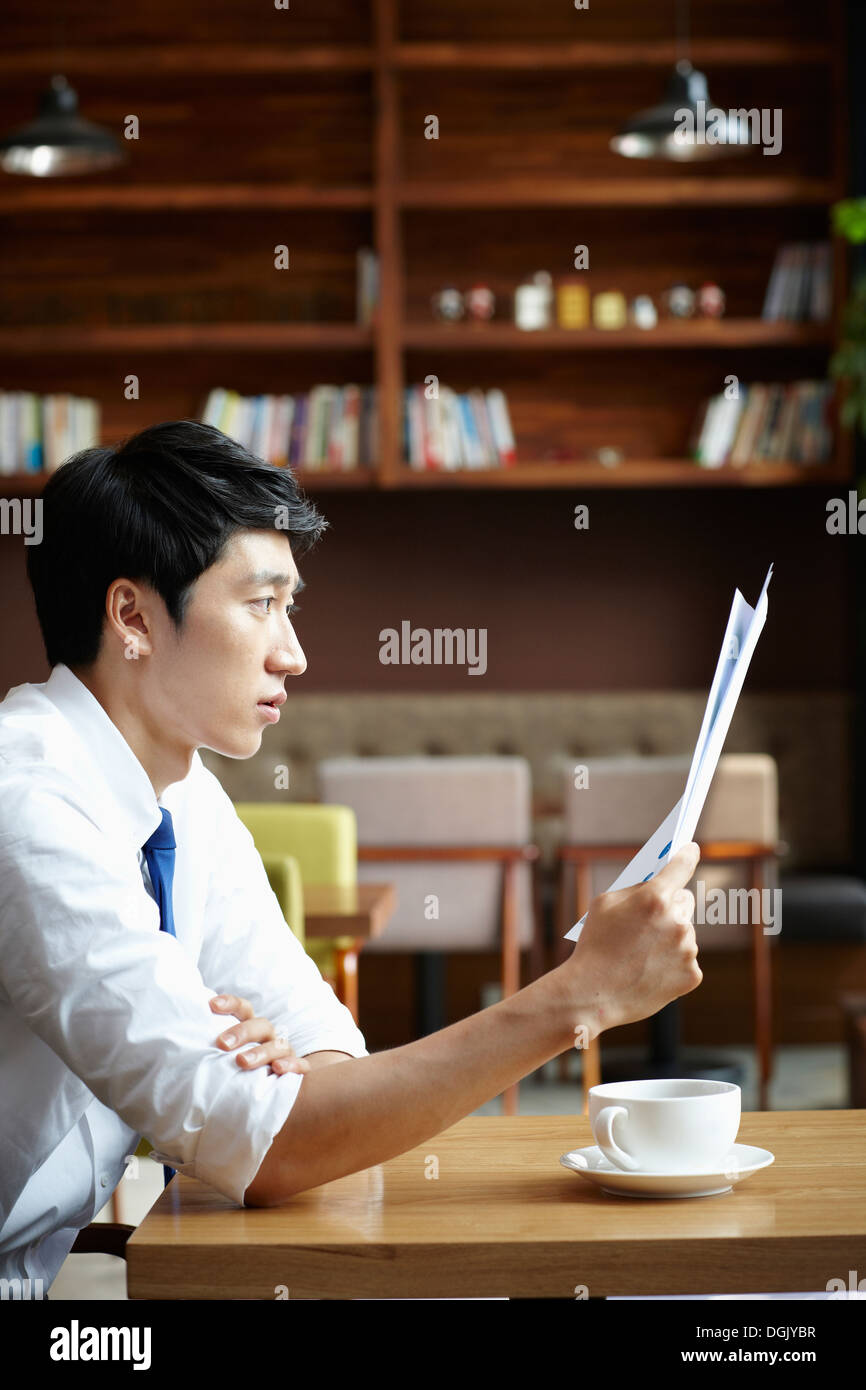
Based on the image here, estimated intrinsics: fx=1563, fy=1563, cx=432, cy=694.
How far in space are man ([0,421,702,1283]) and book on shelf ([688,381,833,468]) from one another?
12.1 feet

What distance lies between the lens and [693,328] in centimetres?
478

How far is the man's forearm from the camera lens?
0.94 metres

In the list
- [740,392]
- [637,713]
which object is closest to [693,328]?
[740,392]

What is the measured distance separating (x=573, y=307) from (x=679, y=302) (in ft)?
1.08

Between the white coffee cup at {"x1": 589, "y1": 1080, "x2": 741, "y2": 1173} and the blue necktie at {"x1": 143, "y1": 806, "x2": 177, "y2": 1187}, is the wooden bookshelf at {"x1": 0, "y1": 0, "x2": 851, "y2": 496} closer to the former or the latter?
the blue necktie at {"x1": 143, "y1": 806, "x2": 177, "y2": 1187}

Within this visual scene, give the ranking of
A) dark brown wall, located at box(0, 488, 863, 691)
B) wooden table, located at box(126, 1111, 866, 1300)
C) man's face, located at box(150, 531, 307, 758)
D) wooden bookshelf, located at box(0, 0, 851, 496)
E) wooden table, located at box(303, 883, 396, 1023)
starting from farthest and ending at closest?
dark brown wall, located at box(0, 488, 863, 691) → wooden bookshelf, located at box(0, 0, 851, 496) → wooden table, located at box(303, 883, 396, 1023) → man's face, located at box(150, 531, 307, 758) → wooden table, located at box(126, 1111, 866, 1300)

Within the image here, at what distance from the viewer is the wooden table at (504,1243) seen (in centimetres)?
84

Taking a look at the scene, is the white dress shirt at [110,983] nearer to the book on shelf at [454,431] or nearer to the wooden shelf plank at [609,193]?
the book on shelf at [454,431]

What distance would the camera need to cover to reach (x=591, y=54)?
4.72 meters

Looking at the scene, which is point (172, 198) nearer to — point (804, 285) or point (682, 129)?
point (682, 129)

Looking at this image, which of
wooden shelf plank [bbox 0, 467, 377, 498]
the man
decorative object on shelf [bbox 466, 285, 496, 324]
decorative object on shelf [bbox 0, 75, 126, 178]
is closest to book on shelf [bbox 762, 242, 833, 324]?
decorative object on shelf [bbox 466, 285, 496, 324]

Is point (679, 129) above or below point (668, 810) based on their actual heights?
above

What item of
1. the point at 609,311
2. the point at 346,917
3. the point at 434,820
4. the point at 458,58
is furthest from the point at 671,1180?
the point at 458,58

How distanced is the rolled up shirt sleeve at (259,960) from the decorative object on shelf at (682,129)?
336cm
